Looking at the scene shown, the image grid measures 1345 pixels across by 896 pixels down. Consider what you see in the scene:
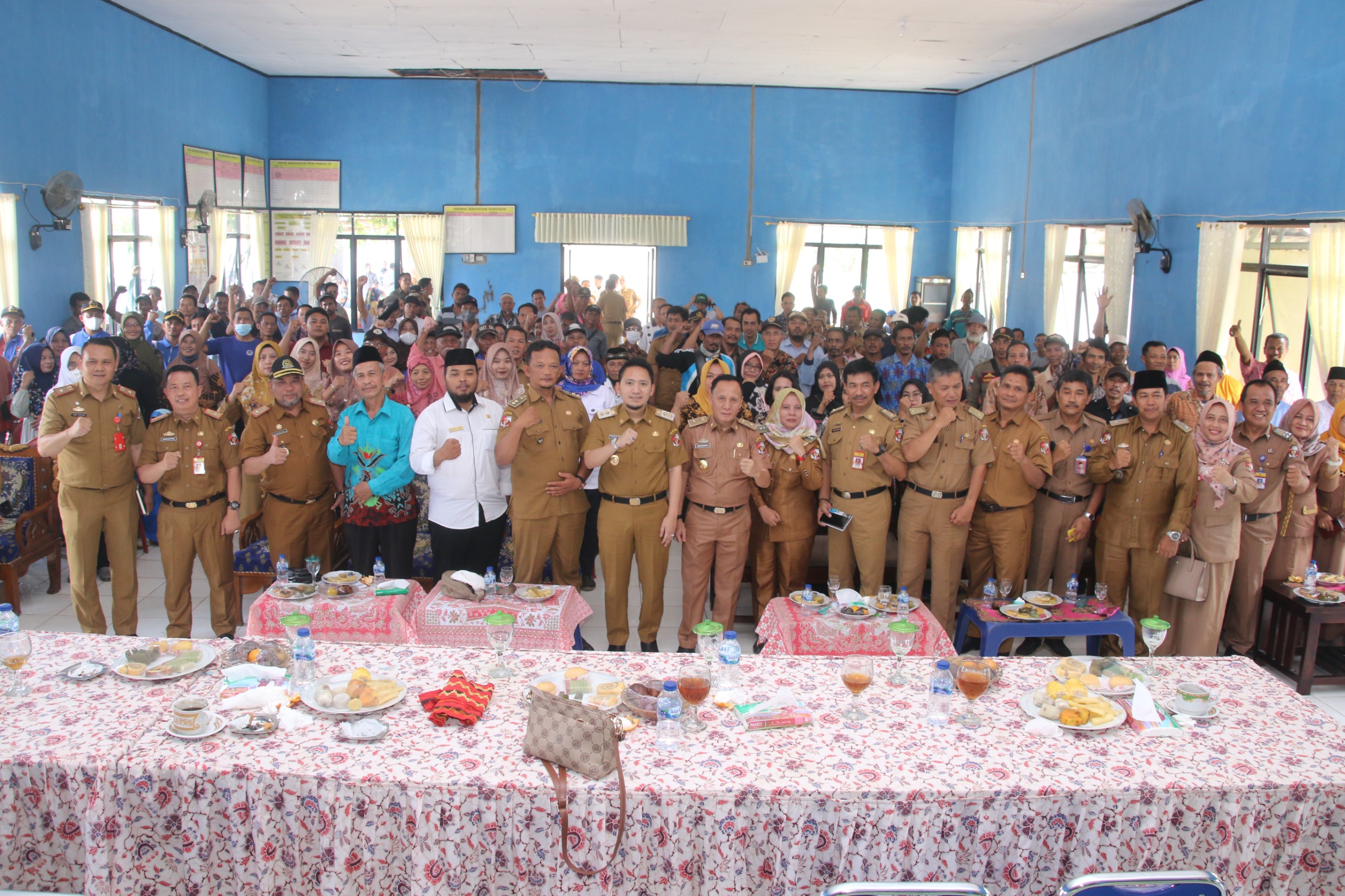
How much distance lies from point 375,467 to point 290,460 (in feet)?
1.52

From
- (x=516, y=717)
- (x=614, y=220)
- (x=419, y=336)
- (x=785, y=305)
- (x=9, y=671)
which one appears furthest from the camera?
(x=614, y=220)

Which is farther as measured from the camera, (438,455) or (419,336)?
(419,336)

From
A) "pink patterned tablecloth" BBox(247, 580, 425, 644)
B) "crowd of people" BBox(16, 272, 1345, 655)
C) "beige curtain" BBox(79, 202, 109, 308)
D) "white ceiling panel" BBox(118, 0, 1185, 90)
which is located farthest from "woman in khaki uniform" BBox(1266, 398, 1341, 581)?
"beige curtain" BBox(79, 202, 109, 308)

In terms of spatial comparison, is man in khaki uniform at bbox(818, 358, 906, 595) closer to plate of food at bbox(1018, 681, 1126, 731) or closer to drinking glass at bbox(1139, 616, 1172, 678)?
Answer: drinking glass at bbox(1139, 616, 1172, 678)

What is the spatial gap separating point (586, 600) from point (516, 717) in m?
3.12

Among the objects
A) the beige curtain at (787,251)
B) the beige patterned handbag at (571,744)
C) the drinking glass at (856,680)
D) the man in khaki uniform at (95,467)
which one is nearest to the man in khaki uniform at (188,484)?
the man in khaki uniform at (95,467)

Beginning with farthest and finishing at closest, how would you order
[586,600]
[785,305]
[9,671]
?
1. [785,305]
2. [586,600]
3. [9,671]

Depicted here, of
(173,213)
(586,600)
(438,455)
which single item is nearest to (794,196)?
(173,213)

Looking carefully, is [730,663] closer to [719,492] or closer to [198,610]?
[719,492]

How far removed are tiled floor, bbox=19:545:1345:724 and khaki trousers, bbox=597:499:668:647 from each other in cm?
29

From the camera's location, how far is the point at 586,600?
6133 millimetres

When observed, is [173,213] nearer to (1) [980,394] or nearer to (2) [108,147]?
(2) [108,147]

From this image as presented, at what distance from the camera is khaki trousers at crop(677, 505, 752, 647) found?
4996mm

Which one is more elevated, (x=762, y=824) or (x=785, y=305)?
(x=785, y=305)
